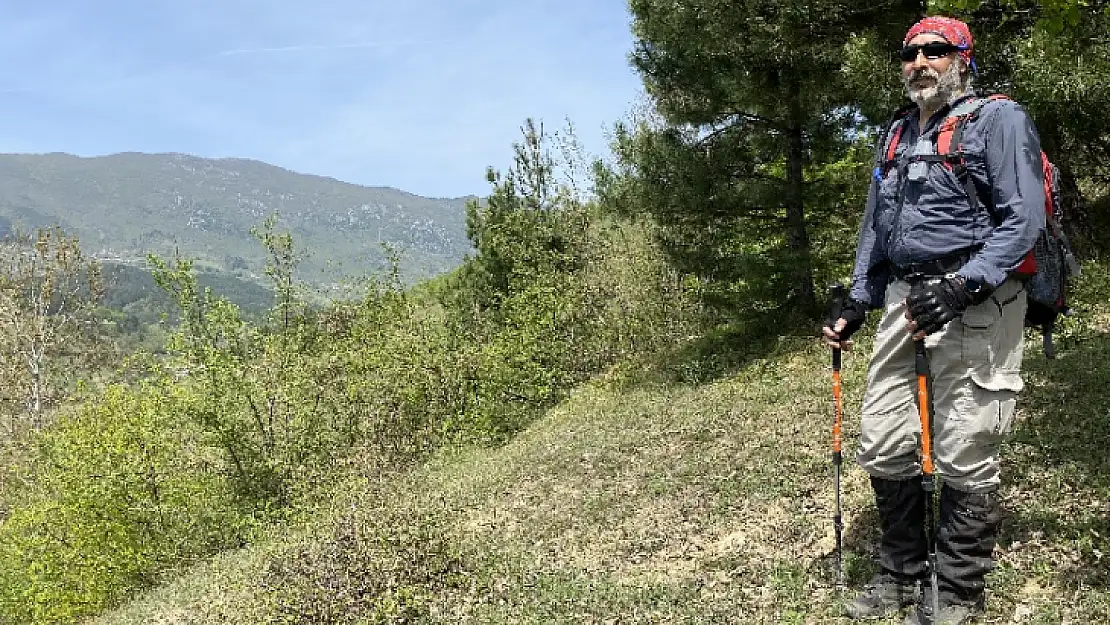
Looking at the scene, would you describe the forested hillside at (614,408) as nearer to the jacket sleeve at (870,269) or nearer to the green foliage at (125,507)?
the green foliage at (125,507)

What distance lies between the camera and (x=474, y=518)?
8.29 m

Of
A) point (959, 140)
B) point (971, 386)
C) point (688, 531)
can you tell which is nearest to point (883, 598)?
point (971, 386)

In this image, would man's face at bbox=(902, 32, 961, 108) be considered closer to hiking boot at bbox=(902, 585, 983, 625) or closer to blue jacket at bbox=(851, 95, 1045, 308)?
blue jacket at bbox=(851, 95, 1045, 308)

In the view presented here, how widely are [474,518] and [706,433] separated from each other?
279cm

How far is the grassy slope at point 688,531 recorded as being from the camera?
4.30 meters

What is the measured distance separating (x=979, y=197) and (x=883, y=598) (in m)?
1.92

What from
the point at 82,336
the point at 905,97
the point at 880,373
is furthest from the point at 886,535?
the point at 82,336

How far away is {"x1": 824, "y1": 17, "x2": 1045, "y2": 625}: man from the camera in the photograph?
314 centimetres

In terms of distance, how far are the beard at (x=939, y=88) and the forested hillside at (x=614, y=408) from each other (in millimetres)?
1766

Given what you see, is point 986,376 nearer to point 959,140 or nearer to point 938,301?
point 938,301

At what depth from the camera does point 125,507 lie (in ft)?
51.4

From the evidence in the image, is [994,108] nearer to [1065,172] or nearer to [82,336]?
[1065,172]

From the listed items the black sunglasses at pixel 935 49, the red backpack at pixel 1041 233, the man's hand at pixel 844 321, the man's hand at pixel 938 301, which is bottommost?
the man's hand at pixel 844 321

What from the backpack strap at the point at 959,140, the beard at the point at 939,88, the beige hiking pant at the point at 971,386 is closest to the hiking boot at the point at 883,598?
the beige hiking pant at the point at 971,386
